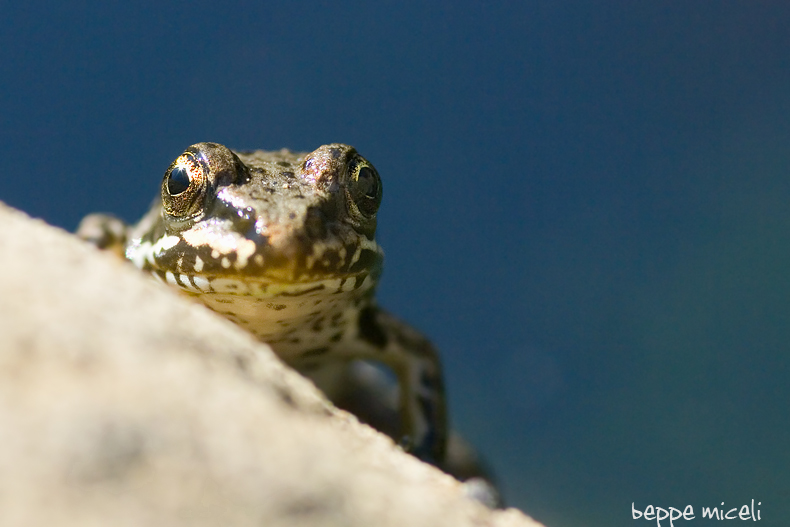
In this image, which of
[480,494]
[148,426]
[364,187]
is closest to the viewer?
[148,426]

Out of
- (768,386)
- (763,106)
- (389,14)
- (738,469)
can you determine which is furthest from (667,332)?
(389,14)

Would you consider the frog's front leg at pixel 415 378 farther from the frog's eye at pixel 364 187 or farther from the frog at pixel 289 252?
the frog's eye at pixel 364 187

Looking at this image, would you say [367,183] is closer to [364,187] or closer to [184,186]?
[364,187]

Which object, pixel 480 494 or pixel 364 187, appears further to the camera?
pixel 364 187

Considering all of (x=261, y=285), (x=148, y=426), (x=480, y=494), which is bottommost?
(x=148, y=426)

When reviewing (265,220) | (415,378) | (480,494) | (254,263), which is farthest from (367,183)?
(480,494)

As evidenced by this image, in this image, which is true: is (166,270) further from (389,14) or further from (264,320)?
(389,14)
